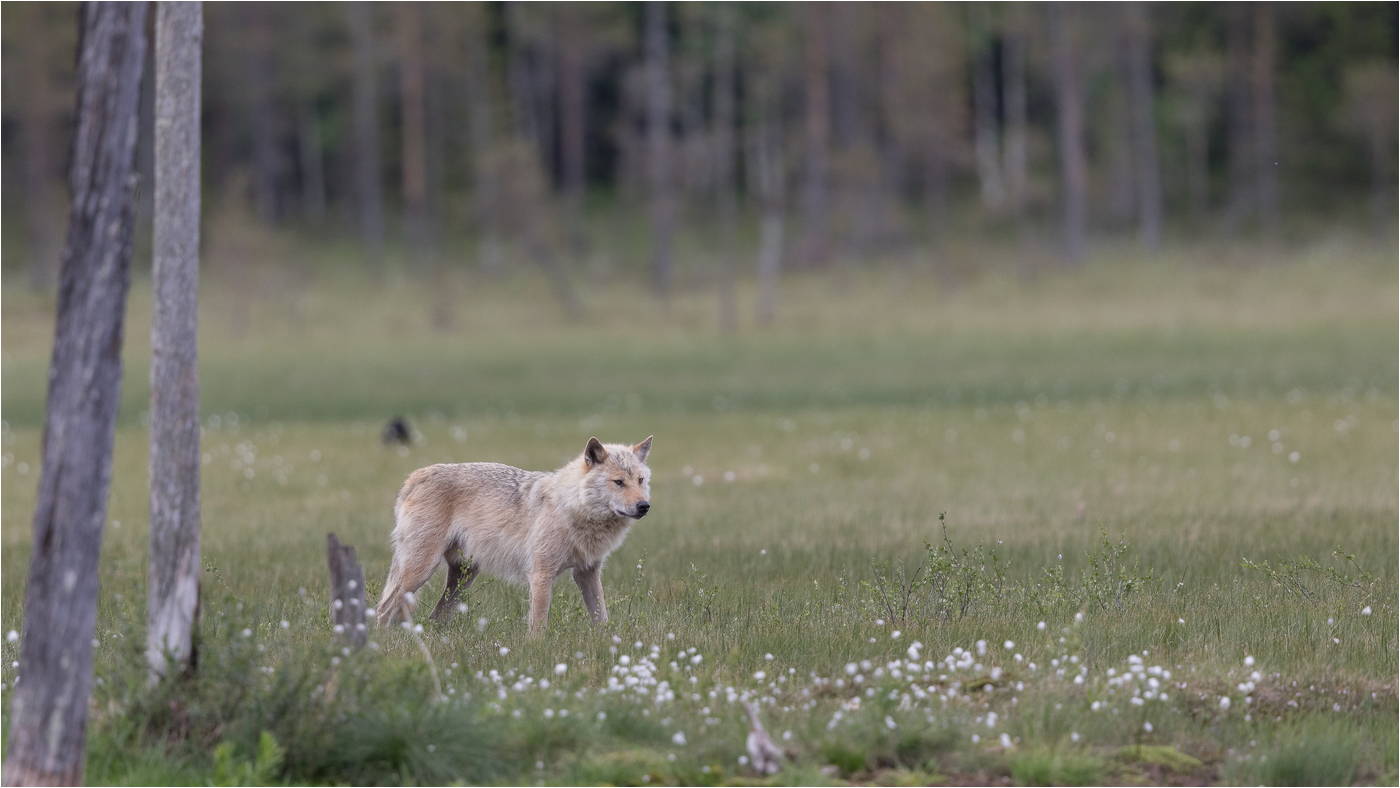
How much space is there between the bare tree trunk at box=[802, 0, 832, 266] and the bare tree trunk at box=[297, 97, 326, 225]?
28973 mm

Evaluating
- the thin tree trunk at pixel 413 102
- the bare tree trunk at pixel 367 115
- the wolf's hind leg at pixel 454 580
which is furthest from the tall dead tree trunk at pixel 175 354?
the bare tree trunk at pixel 367 115

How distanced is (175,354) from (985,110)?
66.5 metres

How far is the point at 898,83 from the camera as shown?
183ft

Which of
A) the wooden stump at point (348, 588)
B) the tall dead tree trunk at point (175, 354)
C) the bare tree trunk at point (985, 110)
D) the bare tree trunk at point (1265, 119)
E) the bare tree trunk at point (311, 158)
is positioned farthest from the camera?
the bare tree trunk at point (311, 158)

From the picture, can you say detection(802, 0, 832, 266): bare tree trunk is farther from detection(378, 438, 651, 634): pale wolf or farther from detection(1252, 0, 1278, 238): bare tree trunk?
detection(378, 438, 651, 634): pale wolf

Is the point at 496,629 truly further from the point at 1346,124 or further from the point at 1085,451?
the point at 1346,124

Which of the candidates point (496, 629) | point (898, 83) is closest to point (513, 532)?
point (496, 629)

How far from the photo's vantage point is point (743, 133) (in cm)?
6550

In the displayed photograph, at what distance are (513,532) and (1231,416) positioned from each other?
1665 cm

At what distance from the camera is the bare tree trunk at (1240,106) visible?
61562 mm

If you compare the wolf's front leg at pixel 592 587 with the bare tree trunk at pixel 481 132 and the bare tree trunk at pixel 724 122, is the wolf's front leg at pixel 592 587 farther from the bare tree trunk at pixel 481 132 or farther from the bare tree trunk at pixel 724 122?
the bare tree trunk at pixel 481 132

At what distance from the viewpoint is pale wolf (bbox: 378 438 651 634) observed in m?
8.87

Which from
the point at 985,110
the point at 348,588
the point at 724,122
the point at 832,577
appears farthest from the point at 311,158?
the point at 348,588

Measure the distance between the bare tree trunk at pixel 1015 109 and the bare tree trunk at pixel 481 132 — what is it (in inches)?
930
